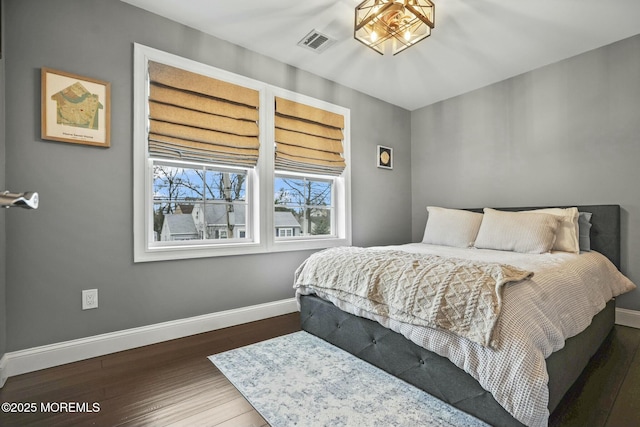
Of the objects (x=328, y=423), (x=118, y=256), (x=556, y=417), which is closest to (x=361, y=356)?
(x=328, y=423)

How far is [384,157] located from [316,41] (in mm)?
1736

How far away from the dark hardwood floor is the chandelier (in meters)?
2.37

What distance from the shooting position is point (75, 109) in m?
2.01

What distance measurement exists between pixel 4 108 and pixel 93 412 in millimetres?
1814

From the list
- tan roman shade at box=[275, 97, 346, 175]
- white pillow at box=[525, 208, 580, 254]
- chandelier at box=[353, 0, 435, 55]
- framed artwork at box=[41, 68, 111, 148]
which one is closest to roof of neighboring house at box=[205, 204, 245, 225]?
tan roman shade at box=[275, 97, 346, 175]

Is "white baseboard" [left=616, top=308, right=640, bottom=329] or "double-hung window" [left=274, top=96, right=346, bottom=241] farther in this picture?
"double-hung window" [left=274, top=96, right=346, bottom=241]

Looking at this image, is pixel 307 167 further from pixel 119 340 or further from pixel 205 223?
pixel 119 340

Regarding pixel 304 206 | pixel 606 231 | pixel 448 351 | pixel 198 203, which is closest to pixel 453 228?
pixel 606 231

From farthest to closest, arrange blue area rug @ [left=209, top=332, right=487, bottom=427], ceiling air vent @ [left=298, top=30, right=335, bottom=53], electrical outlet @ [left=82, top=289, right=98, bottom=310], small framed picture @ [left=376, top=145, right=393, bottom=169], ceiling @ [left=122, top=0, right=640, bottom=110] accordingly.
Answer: small framed picture @ [left=376, top=145, right=393, bottom=169] < ceiling air vent @ [left=298, top=30, right=335, bottom=53] < ceiling @ [left=122, top=0, right=640, bottom=110] < electrical outlet @ [left=82, top=289, right=98, bottom=310] < blue area rug @ [left=209, top=332, right=487, bottom=427]

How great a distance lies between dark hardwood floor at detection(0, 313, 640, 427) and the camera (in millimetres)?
1430

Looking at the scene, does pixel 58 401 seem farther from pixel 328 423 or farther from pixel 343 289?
pixel 343 289

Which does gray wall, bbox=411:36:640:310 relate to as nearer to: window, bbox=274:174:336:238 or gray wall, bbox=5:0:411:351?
window, bbox=274:174:336:238

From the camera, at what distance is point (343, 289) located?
1979mm

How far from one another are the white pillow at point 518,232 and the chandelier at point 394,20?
68.4 inches
